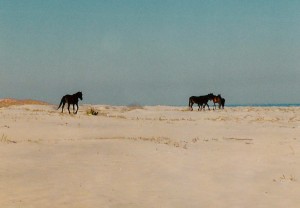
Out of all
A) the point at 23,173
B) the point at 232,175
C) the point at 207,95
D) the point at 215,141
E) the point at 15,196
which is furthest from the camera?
the point at 207,95

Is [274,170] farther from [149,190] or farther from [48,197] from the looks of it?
[48,197]

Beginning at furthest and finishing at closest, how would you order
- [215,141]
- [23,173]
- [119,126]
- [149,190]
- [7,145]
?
1. [119,126]
2. [215,141]
3. [7,145]
4. [23,173]
5. [149,190]

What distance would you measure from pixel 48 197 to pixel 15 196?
27.7 inches

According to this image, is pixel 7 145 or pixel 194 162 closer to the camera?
pixel 194 162

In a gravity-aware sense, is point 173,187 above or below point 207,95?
below

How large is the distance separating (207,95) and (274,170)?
44.1 m

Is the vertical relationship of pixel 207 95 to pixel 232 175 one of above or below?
above

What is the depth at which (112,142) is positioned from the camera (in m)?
18.8

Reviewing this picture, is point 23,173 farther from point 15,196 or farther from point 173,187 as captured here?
point 173,187

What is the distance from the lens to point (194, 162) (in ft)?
50.4

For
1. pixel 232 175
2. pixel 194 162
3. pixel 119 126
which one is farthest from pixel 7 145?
pixel 119 126

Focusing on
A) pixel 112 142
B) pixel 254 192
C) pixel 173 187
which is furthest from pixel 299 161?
pixel 112 142

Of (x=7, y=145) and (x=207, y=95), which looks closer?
(x=7, y=145)

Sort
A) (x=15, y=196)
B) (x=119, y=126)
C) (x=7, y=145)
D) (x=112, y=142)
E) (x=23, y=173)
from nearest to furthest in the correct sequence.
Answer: (x=15, y=196)
(x=23, y=173)
(x=7, y=145)
(x=112, y=142)
(x=119, y=126)
